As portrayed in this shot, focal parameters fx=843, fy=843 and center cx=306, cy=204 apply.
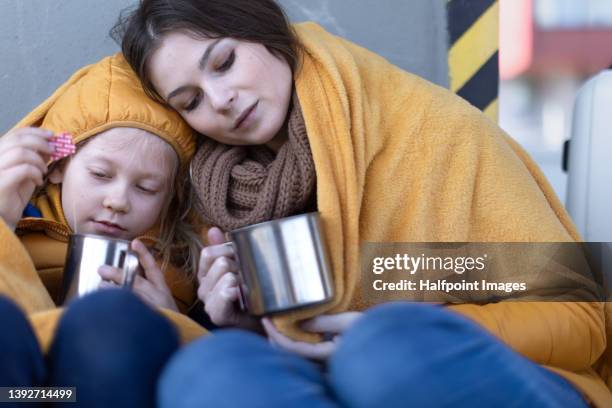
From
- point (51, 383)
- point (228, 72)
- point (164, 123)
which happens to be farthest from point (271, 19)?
point (51, 383)

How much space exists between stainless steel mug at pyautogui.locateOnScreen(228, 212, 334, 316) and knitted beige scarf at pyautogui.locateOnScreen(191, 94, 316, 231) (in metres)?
0.24

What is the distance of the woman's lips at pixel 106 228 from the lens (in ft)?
5.29

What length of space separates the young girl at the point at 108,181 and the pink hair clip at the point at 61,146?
13 millimetres

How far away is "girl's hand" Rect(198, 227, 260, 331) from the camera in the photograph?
1409 millimetres

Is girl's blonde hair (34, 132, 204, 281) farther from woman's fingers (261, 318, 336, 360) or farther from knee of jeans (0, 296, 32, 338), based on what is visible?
knee of jeans (0, 296, 32, 338)

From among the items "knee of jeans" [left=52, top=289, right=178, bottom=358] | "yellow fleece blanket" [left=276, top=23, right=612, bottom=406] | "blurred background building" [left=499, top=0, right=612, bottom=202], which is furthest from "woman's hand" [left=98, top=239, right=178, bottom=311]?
"blurred background building" [left=499, top=0, right=612, bottom=202]

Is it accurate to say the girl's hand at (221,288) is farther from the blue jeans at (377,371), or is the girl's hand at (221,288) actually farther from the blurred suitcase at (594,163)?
the blurred suitcase at (594,163)

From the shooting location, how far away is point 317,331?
1377 millimetres

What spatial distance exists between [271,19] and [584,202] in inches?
30.3

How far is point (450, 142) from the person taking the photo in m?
1.55

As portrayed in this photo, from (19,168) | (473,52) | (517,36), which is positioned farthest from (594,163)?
(517,36)

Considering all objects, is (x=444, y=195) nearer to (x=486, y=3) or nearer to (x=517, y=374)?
(x=517, y=374)

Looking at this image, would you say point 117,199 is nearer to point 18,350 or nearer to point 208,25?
point 208,25

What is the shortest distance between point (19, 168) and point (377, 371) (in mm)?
893
